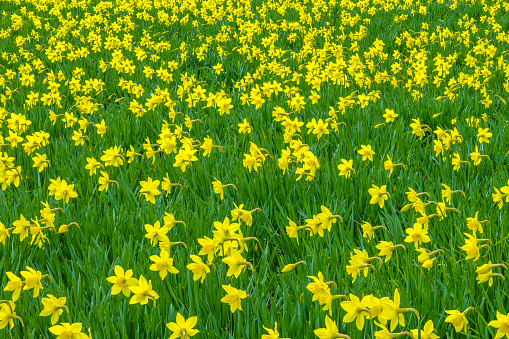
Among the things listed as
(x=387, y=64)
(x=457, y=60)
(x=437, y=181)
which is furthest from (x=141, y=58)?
(x=437, y=181)

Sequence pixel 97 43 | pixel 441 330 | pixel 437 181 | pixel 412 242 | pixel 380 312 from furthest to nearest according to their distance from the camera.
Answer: pixel 97 43 → pixel 437 181 → pixel 412 242 → pixel 441 330 → pixel 380 312

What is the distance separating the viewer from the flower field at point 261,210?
5.28ft

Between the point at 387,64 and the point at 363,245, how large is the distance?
144 inches

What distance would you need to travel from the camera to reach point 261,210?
7.70 feet

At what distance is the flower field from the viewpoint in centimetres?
161

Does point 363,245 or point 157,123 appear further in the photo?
point 157,123

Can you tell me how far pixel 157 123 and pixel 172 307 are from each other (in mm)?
2318

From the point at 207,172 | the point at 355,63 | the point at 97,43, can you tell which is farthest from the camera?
Result: the point at 97,43

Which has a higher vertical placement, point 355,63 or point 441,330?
point 355,63

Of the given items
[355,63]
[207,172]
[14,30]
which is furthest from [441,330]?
[14,30]

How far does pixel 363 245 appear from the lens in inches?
82.6

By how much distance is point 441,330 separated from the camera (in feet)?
5.18

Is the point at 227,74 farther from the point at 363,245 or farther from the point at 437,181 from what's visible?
the point at 363,245

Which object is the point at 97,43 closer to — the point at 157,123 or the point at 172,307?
the point at 157,123
